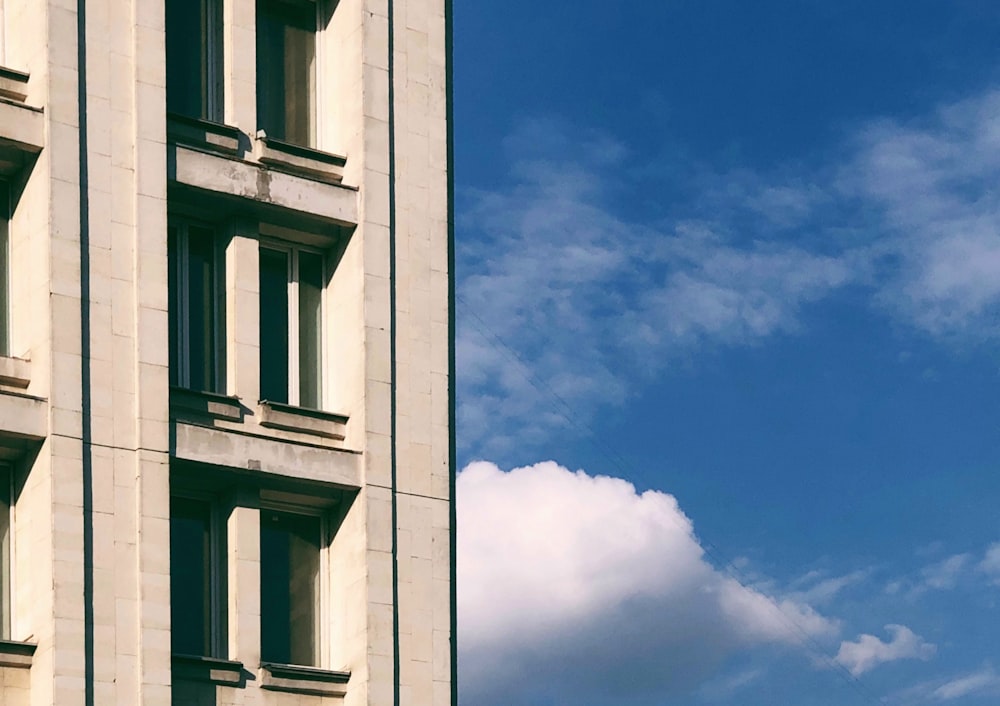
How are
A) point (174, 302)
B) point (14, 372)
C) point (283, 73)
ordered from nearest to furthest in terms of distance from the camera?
point (14, 372) < point (174, 302) < point (283, 73)

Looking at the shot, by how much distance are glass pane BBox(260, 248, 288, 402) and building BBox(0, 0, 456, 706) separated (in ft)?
0.18

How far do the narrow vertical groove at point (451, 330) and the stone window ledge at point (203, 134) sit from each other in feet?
16.5

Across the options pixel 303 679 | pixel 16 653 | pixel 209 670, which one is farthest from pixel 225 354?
pixel 16 653

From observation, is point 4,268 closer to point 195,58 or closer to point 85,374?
point 85,374

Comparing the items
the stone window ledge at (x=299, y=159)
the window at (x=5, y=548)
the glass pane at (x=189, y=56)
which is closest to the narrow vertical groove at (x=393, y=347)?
the stone window ledge at (x=299, y=159)

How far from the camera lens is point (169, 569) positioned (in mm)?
35969

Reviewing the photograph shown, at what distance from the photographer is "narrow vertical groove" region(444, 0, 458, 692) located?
130 feet

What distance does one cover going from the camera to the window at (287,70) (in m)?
40.8

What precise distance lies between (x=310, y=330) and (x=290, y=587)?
510 centimetres

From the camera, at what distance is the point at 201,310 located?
3881 cm

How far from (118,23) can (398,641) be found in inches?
492

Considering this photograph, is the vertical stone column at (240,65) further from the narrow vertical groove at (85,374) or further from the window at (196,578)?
the window at (196,578)

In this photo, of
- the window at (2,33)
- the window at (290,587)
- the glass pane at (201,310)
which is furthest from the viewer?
the glass pane at (201,310)

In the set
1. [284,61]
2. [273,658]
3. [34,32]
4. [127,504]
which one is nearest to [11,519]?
[127,504]
